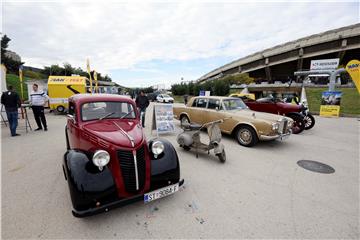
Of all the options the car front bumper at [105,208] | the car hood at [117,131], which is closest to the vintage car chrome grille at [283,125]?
the car hood at [117,131]

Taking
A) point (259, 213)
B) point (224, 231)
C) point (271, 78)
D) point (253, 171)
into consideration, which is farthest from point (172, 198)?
point (271, 78)

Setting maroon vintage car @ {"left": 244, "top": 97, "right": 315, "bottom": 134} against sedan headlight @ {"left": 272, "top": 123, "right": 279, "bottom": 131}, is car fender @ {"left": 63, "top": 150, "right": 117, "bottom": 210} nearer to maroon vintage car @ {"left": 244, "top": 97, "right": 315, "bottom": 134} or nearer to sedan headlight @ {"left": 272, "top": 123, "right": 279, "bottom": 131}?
sedan headlight @ {"left": 272, "top": 123, "right": 279, "bottom": 131}

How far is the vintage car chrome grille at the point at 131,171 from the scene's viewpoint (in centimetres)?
235

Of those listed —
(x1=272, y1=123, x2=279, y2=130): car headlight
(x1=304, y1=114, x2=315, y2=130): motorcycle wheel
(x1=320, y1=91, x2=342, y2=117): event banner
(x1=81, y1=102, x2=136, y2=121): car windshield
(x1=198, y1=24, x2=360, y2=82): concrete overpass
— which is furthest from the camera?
(x1=198, y1=24, x2=360, y2=82): concrete overpass

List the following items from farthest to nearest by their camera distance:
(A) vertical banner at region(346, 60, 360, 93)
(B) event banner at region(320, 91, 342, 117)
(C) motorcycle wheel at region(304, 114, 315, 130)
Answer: (B) event banner at region(320, 91, 342, 117), (A) vertical banner at region(346, 60, 360, 93), (C) motorcycle wheel at region(304, 114, 315, 130)

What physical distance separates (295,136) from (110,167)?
743 cm

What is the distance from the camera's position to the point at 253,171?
385 centimetres

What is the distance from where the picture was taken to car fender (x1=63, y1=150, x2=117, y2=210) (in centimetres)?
202

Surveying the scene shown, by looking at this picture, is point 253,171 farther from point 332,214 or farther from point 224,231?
point 224,231

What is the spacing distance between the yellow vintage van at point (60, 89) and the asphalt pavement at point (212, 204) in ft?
28.6

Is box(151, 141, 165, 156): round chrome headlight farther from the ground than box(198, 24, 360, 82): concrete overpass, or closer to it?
closer to it

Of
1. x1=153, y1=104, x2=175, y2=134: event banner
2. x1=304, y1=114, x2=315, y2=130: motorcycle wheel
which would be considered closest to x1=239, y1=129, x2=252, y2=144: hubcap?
x1=153, y1=104, x2=175, y2=134: event banner

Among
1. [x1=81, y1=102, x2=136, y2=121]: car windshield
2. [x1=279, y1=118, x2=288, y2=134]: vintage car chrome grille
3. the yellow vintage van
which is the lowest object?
[x1=279, y1=118, x2=288, y2=134]: vintage car chrome grille

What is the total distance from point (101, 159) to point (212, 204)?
1851 mm
